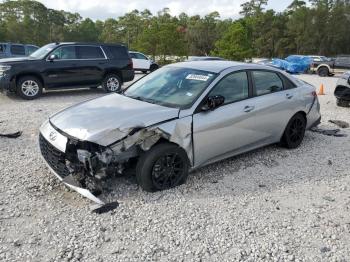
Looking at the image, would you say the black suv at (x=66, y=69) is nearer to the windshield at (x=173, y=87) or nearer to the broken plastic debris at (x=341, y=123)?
the windshield at (x=173, y=87)

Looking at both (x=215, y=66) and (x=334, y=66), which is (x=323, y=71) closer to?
(x=334, y=66)

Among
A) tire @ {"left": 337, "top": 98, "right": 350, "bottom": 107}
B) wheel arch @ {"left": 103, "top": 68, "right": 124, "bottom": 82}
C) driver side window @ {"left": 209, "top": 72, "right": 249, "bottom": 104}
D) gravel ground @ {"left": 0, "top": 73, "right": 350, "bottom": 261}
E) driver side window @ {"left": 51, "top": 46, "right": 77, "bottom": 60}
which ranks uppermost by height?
driver side window @ {"left": 51, "top": 46, "right": 77, "bottom": 60}

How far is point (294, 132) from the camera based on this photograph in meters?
6.38

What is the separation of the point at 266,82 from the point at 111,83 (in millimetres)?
7910

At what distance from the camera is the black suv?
10828 millimetres

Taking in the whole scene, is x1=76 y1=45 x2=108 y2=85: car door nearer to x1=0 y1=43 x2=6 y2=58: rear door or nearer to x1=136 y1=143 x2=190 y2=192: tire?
x1=0 y1=43 x2=6 y2=58: rear door

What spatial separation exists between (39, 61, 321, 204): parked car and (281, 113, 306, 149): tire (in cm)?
19

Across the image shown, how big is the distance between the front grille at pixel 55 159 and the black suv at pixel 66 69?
7.02 m

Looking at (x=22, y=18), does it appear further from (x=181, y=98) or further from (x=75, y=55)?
(x=181, y=98)

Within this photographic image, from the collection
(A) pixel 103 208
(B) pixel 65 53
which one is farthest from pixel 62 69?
(A) pixel 103 208

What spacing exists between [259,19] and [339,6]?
14.1 meters

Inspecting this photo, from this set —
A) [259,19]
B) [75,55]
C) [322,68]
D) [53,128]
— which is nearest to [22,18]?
[259,19]

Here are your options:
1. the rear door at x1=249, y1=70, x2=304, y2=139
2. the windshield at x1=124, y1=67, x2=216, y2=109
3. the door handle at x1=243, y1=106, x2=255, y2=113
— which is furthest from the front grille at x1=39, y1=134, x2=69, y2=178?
the rear door at x1=249, y1=70, x2=304, y2=139

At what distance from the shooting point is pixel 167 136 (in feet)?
14.6
